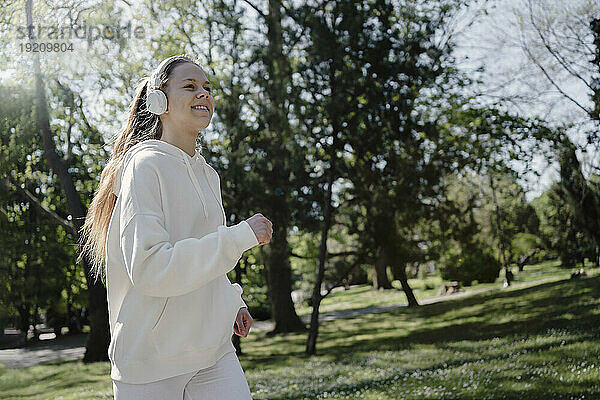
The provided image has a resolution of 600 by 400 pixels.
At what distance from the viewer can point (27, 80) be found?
11.1m

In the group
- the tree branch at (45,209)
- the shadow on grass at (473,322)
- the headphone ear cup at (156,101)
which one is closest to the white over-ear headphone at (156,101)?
the headphone ear cup at (156,101)

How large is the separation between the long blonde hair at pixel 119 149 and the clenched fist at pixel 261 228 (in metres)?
0.54

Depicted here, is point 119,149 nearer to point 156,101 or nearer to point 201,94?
point 156,101

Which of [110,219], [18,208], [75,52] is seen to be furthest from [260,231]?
[75,52]

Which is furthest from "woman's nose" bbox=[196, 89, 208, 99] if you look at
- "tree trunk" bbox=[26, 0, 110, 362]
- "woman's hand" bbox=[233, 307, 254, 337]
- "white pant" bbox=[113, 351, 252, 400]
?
"tree trunk" bbox=[26, 0, 110, 362]

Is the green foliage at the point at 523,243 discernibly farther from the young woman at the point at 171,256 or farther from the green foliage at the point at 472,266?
the young woman at the point at 171,256

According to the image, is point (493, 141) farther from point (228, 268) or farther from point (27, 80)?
point (228, 268)

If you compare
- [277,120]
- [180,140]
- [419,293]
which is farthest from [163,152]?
[419,293]

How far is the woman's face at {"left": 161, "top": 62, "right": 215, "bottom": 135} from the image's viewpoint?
2.20 metres

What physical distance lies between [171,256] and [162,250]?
0.11ft

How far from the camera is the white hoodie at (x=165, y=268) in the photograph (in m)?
1.86

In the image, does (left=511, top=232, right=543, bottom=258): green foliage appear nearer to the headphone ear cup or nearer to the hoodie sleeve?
the headphone ear cup

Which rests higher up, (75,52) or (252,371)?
(75,52)

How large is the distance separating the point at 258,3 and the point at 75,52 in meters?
4.13
